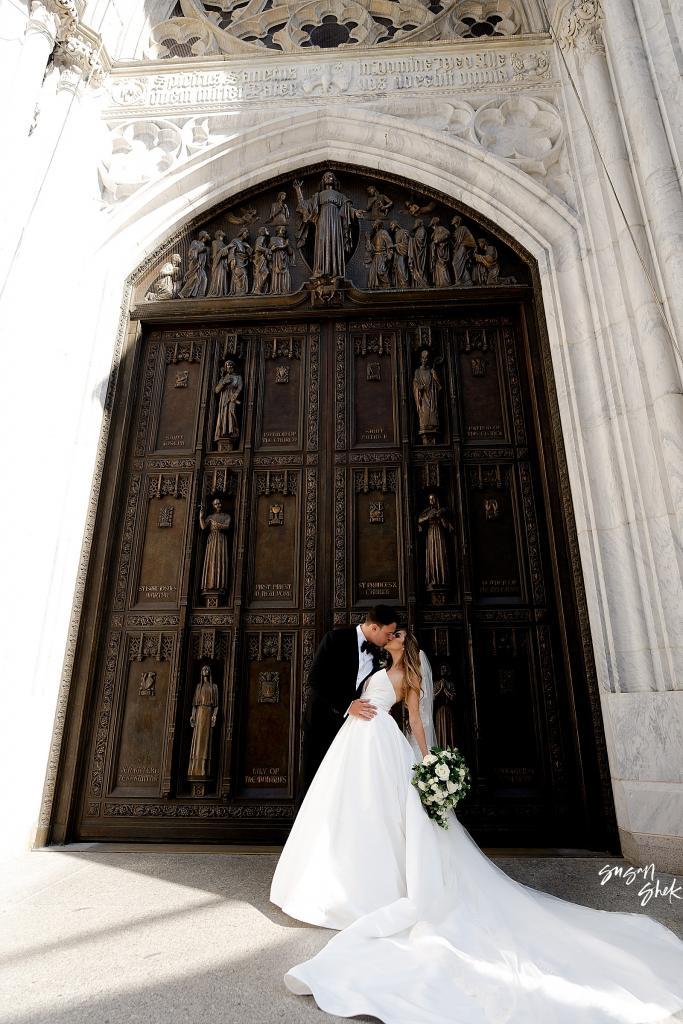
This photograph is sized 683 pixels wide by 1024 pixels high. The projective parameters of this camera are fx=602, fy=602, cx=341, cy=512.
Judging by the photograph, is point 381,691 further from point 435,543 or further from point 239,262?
point 239,262

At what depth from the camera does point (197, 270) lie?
6363 millimetres

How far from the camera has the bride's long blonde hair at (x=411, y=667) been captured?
11.0 feet

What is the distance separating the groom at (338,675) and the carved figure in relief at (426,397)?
2.27 metres

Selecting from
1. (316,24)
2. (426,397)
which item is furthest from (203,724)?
(316,24)

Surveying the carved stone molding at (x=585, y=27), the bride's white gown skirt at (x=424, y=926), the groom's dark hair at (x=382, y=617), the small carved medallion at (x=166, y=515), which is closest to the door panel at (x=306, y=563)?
the small carved medallion at (x=166, y=515)

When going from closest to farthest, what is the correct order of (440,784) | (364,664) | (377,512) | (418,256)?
(440,784) → (364,664) → (377,512) → (418,256)

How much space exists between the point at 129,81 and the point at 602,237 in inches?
220

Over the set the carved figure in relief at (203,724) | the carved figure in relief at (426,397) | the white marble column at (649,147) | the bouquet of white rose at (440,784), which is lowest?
the bouquet of white rose at (440,784)

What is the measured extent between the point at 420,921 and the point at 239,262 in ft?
19.6

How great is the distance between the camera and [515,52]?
6566 millimetres

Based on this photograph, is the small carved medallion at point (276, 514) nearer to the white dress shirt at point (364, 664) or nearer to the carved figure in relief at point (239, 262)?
the white dress shirt at point (364, 664)

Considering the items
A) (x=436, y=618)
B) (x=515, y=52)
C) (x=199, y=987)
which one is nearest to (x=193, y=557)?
(x=436, y=618)

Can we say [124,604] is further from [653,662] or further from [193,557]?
[653,662]

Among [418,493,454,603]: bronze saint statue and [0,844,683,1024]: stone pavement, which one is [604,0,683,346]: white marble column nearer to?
[418,493,454,603]: bronze saint statue
